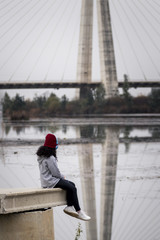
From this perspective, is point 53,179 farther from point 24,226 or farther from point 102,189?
point 102,189

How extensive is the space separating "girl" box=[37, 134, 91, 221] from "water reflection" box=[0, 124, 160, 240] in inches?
27.7

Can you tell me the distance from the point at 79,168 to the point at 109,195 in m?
3.43

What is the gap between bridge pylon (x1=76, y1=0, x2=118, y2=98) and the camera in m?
55.6

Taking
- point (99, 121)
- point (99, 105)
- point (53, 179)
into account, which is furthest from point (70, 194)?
point (99, 105)

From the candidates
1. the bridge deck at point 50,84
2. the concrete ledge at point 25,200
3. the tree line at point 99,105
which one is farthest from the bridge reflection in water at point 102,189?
the bridge deck at point 50,84

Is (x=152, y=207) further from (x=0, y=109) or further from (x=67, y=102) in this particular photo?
(x=67, y=102)

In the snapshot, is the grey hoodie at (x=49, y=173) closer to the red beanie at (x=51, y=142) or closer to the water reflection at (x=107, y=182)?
the red beanie at (x=51, y=142)

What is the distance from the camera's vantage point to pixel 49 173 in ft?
16.0

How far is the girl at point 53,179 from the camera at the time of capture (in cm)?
460

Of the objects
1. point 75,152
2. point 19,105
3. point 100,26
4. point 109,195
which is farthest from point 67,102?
point 109,195

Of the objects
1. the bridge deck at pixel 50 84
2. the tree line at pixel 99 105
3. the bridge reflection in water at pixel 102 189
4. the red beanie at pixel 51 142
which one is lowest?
the bridge reflection in water at pixel 102 189

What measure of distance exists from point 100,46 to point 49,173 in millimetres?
54595

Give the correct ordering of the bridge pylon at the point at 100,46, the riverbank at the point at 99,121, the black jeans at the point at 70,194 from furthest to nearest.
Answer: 1. the bridge pylon at the point at 100,46
2. the riverbank at the point at 99,121
3. the black jeans at the point at 70,194

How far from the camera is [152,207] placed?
22.6ft
